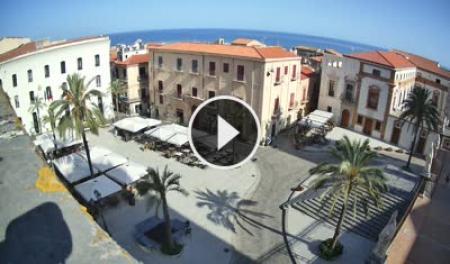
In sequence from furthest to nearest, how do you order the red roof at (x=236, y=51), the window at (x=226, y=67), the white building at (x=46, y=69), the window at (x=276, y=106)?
1. the window at (x=276, y=106)
2. the window at (x=226, y=67)
3. the red roof at (x=236, y=51)
4. the white building at (x=46, y=69)

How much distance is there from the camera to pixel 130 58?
4534 cm

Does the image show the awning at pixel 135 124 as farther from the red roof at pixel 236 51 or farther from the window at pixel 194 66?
the red roof at pixel 236 51

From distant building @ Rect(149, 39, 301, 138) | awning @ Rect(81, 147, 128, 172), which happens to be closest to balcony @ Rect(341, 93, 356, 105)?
distant building @ Rect(149, 39, 301, 138)

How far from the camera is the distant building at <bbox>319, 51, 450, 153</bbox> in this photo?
3322cm

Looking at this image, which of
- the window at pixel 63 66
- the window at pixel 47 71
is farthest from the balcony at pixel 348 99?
the window at pixel 47 71

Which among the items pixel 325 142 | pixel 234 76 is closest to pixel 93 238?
pixel 234 76

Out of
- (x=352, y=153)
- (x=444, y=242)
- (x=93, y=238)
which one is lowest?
(x=444, y=242)

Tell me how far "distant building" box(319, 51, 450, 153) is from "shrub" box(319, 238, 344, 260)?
1877 cm

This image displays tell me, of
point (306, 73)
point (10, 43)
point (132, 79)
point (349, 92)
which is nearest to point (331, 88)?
point (349, 92)

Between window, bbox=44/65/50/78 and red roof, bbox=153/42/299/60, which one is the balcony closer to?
red roof, bbox=153/42/299/60

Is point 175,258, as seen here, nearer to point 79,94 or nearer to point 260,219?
point 260,219

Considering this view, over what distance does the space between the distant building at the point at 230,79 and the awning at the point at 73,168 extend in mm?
15340

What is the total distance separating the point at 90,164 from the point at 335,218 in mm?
18328

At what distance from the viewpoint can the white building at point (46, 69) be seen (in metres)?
31.9
